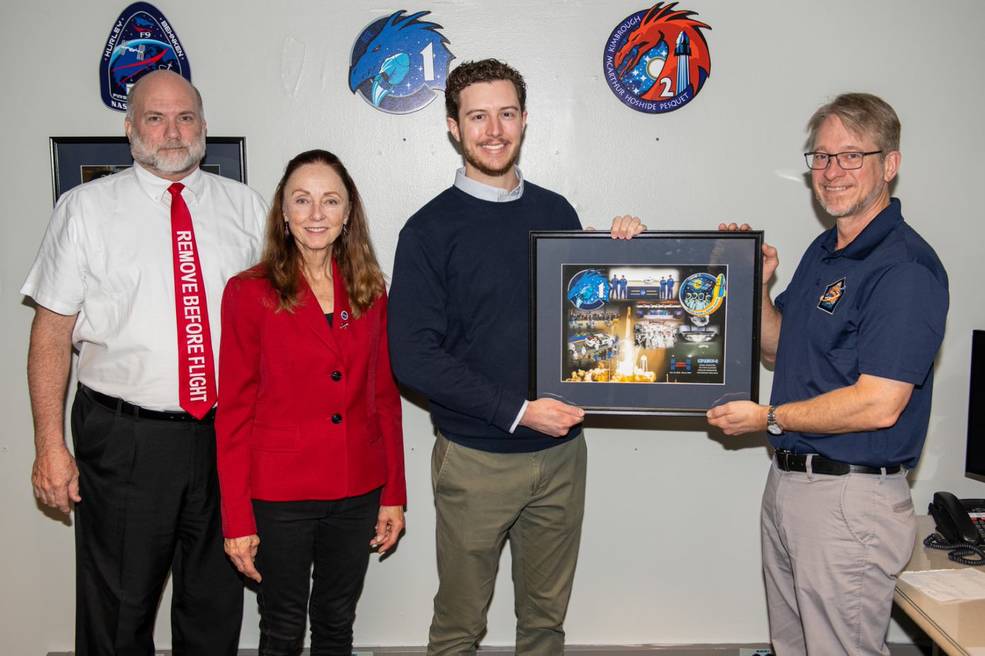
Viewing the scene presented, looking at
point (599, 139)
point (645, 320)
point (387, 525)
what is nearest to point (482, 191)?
point (645, 320)

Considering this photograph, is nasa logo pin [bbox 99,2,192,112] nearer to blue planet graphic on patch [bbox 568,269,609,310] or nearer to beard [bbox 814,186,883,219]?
blue planet graphic on patch [bbox 568,269,609,310]

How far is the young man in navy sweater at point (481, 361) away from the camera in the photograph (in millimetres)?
2115

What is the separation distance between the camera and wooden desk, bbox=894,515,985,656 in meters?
1.84

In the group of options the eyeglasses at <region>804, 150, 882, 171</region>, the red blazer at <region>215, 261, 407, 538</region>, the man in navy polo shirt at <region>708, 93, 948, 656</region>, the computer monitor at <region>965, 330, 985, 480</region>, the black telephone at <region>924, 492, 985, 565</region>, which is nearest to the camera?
the man in navy polo shirt at <region>708, 93, 948, 656</region>

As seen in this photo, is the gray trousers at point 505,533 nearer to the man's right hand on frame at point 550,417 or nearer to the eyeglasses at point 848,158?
the man's right hand on frame at point 550,417

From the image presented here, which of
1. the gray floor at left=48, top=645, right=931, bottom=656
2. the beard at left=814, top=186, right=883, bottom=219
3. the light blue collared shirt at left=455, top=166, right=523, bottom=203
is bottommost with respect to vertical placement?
the gray floor at left=48, top=645, right=931, bottom=656

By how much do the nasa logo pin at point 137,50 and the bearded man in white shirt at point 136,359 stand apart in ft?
1.42

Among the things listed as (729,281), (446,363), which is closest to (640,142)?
(729,281)

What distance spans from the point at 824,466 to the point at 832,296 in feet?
1.45

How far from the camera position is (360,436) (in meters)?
2.15

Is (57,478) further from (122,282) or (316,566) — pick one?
(316,566)

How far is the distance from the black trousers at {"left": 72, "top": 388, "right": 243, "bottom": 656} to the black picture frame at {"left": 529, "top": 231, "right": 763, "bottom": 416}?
105 cm

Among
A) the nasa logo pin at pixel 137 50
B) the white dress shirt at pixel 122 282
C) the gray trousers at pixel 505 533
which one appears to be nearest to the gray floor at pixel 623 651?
the gray trousers at pixel 505 533

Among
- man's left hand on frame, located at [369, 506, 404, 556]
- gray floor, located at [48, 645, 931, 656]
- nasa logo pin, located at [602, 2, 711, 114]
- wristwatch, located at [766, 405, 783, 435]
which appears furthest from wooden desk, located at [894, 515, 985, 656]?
nasa logo pin, located at [602, 2, 711, 114]
